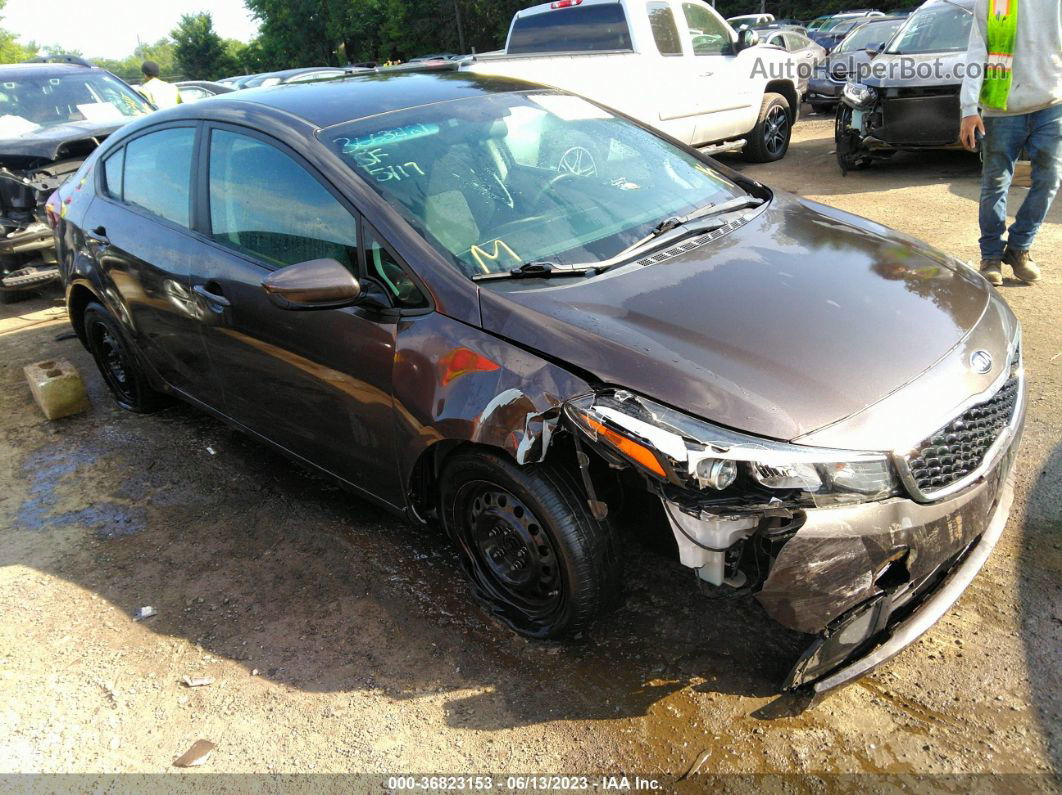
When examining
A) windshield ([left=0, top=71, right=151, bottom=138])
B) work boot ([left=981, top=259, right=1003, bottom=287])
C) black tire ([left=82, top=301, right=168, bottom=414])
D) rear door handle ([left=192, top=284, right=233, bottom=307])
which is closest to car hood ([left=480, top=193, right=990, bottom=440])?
rear door handle ([left=192, top=284, right=233, bottom=307])

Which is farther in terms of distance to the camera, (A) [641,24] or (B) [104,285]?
(A) [641,24]

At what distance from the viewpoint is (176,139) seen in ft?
11.9

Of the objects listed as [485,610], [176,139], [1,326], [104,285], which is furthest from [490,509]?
[1,326]

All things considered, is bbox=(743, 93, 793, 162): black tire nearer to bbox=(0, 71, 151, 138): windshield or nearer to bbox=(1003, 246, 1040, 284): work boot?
bbox=(1003, 246, 1040, 284): work boot

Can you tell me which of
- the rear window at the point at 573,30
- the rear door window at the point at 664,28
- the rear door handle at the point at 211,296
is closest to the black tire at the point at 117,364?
the rear door handle at the point at 211,296

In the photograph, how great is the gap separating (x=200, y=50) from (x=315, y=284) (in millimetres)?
66976

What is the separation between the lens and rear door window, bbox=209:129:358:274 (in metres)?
2.83

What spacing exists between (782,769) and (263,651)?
1743 millimetres

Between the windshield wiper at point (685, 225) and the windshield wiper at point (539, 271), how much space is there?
0.61ft

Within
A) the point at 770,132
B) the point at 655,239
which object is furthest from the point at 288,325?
the point at 770,132

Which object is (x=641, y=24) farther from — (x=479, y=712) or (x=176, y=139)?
(x=479, y=712)

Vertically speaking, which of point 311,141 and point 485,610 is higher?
point 311,141

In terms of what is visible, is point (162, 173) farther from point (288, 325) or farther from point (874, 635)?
point (874, 635)

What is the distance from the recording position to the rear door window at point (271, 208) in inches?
111
